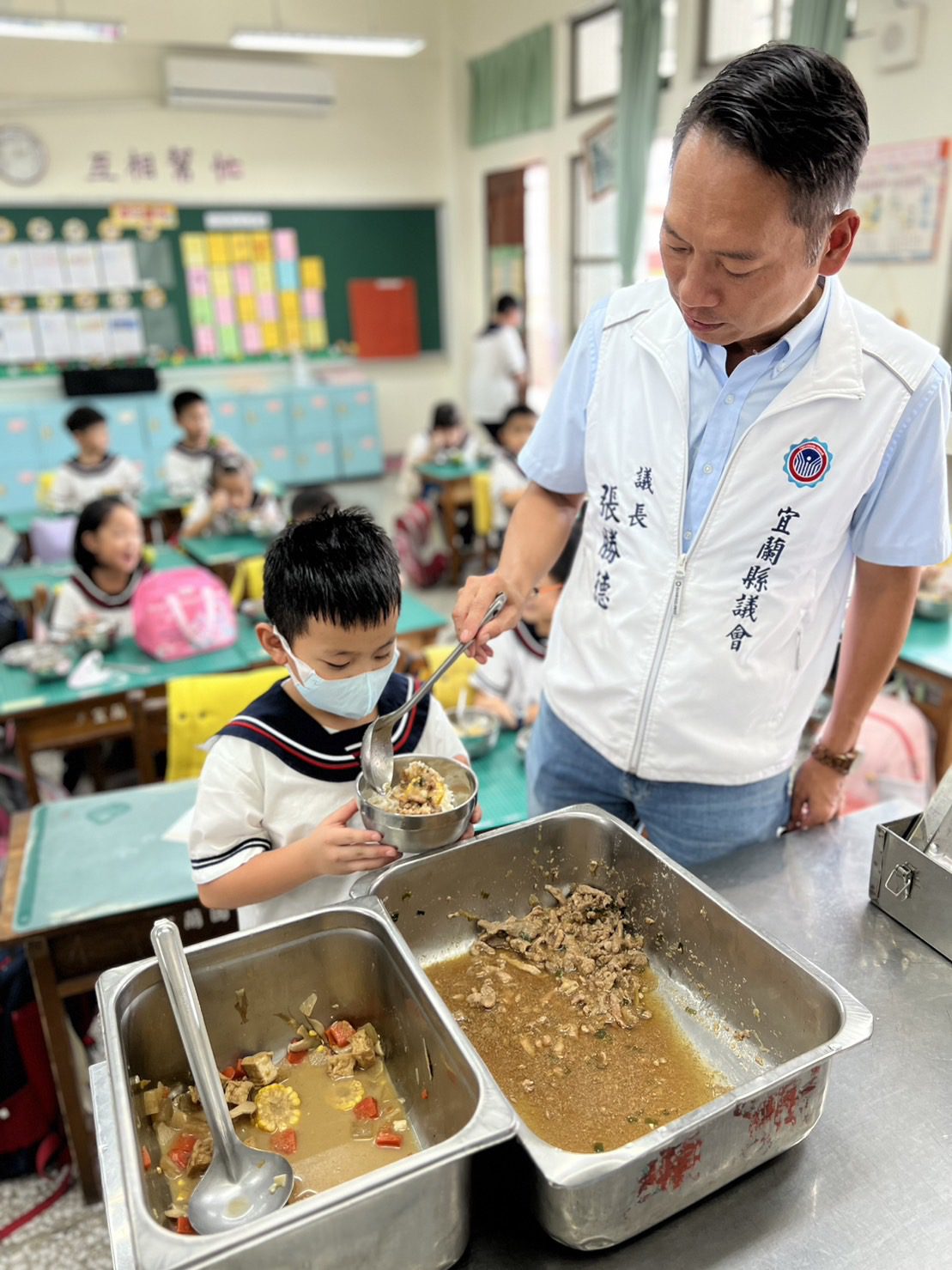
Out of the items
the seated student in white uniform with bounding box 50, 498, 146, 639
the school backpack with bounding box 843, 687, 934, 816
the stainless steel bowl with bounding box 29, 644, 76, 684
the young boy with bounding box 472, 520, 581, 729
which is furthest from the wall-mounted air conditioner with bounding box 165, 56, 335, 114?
the school backpack with bounding box 843, 687, 934, 816

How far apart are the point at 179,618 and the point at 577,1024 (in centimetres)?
228

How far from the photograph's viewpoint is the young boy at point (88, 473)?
16.6ft

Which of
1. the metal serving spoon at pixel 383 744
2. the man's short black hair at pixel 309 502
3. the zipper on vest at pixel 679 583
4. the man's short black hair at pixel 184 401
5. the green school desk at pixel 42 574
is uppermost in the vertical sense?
the zipper on vest at pixel 679 583

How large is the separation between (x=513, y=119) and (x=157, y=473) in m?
4.32

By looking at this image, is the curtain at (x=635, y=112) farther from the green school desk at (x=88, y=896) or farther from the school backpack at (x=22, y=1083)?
the school backpack at (x=22, y=1083)

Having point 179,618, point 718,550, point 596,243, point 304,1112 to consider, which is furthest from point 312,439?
point 304,1112

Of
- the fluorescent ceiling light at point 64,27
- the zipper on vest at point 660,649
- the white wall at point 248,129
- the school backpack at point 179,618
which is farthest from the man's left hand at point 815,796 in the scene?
the white wall at point 248,129

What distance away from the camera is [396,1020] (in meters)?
1.03

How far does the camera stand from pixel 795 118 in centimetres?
96

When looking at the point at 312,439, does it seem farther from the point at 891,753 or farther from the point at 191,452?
the point at 891,753

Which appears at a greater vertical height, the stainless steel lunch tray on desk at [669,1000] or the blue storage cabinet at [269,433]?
the stainless steel lunch tray on desk at [669,1000]

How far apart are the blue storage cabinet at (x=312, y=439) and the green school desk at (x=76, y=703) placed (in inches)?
230

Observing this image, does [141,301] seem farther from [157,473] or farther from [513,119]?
[513,119]

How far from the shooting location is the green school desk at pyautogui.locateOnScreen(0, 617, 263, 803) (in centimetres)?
275
